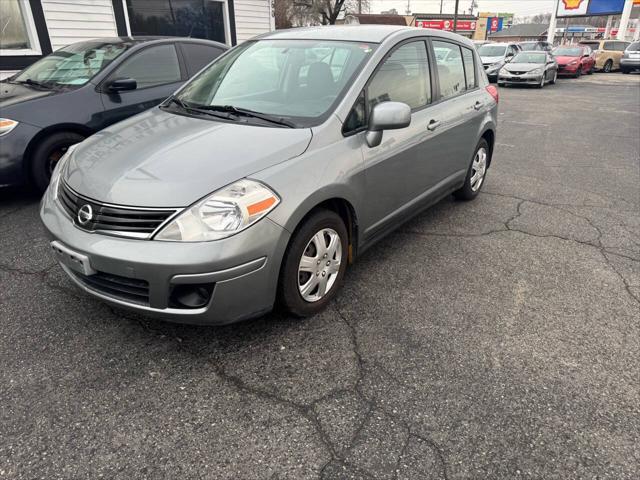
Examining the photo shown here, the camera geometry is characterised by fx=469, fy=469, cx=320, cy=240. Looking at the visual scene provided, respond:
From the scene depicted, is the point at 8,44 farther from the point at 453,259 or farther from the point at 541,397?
the point at 541,397

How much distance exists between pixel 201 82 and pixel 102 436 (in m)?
2.70

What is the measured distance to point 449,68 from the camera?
13.7 feet

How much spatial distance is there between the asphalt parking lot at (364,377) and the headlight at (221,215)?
74 cm

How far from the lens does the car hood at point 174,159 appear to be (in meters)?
2.37

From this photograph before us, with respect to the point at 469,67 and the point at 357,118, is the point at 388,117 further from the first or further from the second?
the point at 469,67

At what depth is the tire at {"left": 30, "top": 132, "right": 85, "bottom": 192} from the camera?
4.51 metres

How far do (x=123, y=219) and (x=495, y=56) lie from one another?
21.1 m

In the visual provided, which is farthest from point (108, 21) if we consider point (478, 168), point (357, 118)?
point (357, 118)

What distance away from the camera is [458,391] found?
2361 millimetres

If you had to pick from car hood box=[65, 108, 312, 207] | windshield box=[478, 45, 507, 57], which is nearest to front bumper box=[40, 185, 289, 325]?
car hood box=[65, 108, 312, 207]

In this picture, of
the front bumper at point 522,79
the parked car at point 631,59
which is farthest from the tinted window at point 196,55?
the parked car at point 631,59

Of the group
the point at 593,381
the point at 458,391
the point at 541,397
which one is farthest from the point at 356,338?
the point at 593,381

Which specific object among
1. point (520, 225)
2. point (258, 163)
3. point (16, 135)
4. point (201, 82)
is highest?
point (201, 82)

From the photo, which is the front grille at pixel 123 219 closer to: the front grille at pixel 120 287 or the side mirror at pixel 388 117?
the front grille at pixel 120 287
